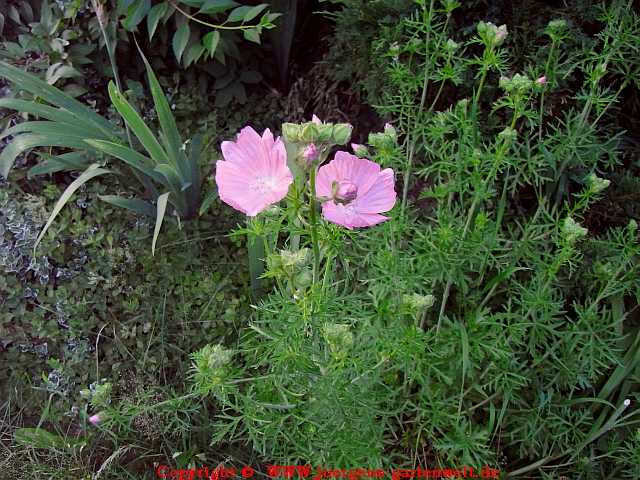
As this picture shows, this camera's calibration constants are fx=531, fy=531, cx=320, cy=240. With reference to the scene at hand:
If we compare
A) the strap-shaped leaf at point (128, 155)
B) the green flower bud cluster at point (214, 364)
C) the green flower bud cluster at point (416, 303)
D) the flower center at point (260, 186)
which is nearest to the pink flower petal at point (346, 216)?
the flower center at point (260, 186)

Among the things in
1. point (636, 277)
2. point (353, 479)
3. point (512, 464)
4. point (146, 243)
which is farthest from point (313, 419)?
point (636, 277)

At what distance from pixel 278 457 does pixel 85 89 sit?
5.08 feet

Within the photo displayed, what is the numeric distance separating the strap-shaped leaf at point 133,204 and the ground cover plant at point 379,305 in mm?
93

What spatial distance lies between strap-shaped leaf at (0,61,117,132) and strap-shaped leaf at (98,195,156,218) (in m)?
0.28

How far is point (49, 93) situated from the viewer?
1.81 metres

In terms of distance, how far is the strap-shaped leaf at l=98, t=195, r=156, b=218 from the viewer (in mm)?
1773

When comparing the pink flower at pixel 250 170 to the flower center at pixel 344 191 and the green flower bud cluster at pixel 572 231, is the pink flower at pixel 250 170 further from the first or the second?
the green flower bud cluster at pixel 572 231

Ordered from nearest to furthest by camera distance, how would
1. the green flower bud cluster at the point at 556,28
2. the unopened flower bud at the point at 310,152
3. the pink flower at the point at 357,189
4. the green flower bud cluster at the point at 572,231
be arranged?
the unopened flower bud at the point at 310,152 → the pink flower at the point at 357,189 → the green flower bud cluster at the point at 572,231 → the green flower bud cluster at the point at 556,28

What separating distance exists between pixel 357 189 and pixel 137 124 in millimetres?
1041

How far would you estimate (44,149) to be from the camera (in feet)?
6.84

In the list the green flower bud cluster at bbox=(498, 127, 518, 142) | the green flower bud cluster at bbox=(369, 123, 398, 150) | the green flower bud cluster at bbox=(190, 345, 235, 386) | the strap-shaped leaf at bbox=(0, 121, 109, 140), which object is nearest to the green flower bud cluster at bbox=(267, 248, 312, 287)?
the green flower bud cluster at bbox=(190, 345, 235, 386)

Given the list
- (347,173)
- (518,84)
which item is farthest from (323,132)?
(518,84)

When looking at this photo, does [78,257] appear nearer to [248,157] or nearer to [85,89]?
[85,89]

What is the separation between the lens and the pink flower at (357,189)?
3.15ft
